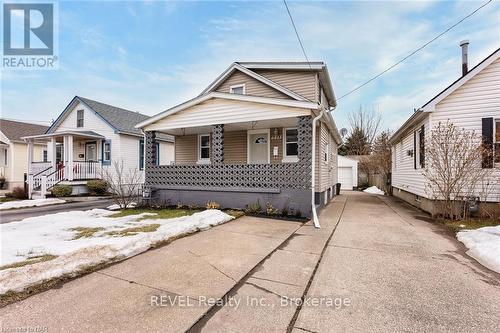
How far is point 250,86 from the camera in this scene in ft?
37.8

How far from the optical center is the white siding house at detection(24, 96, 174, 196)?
1503 cm

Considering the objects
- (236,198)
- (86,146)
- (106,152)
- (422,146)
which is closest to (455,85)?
(422,146)

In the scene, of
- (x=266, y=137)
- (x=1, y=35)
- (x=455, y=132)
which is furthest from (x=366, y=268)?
(x=1, y=35)

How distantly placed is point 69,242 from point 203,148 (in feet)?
25.1

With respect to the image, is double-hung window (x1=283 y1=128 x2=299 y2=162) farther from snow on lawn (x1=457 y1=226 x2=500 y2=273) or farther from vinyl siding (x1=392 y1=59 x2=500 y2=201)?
snow on lawn (x1=457 y1=226 x2=500 y2=273)

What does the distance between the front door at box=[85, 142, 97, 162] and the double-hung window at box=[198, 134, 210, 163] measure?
9591 millimetres

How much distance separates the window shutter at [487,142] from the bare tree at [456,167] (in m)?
0.09

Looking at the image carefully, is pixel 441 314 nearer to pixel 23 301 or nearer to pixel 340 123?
pixel 23 301

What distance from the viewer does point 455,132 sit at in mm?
7574

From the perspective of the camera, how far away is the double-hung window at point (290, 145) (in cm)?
1000

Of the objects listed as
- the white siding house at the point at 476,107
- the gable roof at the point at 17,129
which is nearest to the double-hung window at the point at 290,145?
Answer: the white siding house at the point at 476,107

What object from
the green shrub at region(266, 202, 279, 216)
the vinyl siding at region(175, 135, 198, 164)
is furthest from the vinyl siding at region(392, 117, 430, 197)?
the vinyl siding at region(175, 135, 198, 164)

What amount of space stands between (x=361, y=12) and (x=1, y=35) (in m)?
12.9
